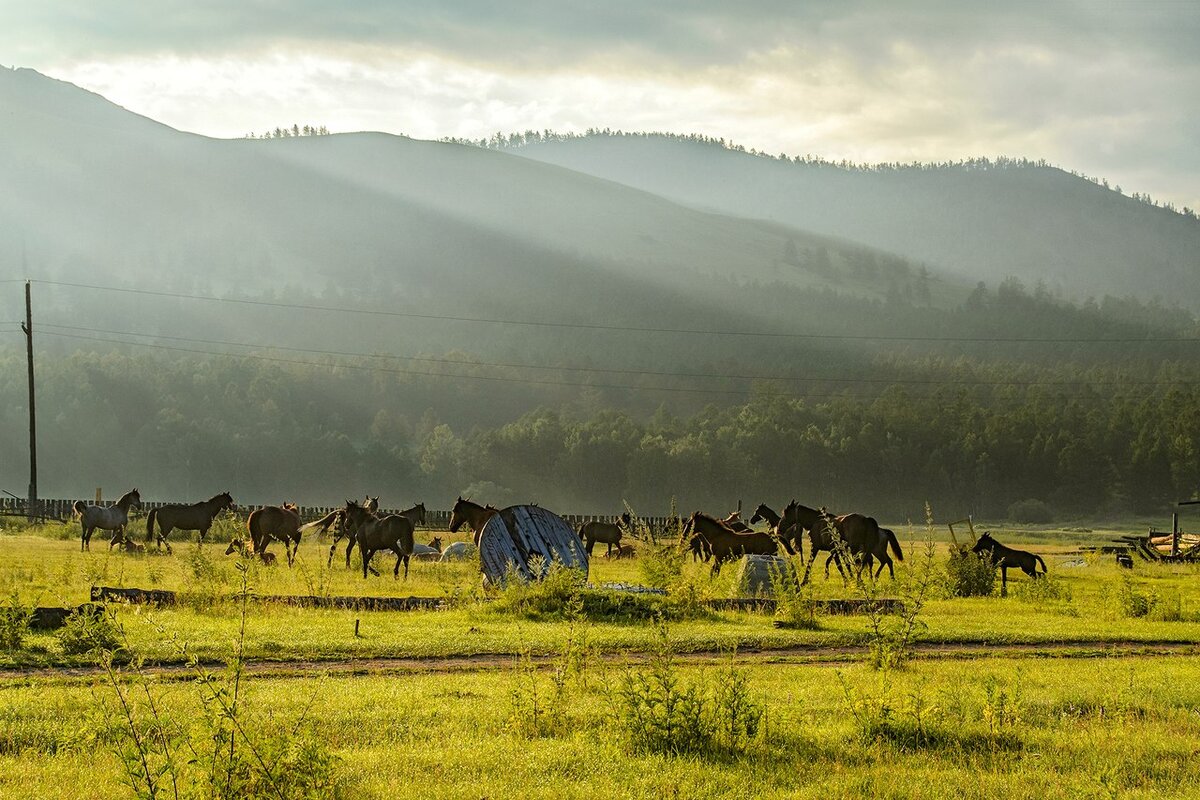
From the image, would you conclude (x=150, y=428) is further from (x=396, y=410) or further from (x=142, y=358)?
(x=396, y=410)

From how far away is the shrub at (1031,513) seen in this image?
10446 cm

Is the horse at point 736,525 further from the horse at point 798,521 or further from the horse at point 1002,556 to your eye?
the horse at point 1002,556

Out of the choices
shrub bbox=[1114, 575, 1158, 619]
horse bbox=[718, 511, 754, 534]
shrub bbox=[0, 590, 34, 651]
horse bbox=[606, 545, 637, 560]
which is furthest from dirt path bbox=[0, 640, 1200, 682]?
horse bbox=[606, 545, 637, 560]

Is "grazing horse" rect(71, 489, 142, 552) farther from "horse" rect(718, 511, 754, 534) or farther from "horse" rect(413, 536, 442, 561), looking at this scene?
"horse" rect(718, 511, 754, 534)

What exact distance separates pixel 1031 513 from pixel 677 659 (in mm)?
98410

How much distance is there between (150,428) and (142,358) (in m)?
17.8

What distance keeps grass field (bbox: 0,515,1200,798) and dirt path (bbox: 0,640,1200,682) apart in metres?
0.07

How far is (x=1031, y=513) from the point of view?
10550 cm

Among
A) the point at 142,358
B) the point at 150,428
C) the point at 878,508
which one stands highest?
the point at 142,358

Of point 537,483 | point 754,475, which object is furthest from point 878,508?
point 537,483

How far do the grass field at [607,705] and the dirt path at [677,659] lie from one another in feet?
0.24

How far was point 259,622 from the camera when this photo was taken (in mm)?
18297

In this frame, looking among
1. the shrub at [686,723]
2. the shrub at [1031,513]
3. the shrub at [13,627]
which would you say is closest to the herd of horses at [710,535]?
the shrub at [13,627]

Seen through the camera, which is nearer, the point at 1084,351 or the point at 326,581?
the point at 326,581
